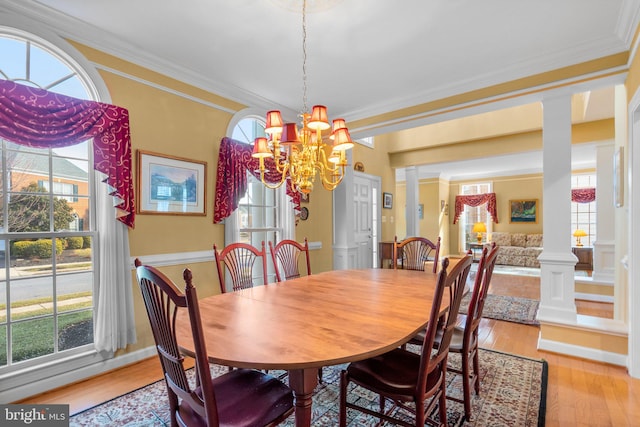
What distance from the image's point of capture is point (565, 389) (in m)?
2.19

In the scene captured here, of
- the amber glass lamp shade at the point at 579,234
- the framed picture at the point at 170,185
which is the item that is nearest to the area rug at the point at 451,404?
the framed picture at the point at 170,185

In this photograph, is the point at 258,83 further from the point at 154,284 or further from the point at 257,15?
the point at 154,284

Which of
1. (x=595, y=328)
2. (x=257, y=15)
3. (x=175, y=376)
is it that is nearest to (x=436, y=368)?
(x=175, y=376)

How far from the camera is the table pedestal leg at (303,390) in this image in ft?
3.75

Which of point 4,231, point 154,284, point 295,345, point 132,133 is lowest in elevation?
→ point 295,345

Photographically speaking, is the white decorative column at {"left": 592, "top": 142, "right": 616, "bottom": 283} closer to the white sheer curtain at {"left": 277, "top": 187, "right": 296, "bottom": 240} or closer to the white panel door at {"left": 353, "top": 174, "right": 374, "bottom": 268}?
the white panel door at {"left": 353, "top": 174, "right": 374, "bottom": 268}

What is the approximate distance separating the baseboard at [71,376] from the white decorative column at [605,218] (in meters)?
6.03

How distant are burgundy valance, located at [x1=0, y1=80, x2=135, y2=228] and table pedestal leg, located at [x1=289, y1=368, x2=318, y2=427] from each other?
2.04 m

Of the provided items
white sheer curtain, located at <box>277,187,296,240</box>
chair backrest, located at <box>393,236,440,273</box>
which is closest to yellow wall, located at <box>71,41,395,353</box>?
white sheer curtain, located at <box>277,187,296,240</box>

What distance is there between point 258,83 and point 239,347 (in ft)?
9.37

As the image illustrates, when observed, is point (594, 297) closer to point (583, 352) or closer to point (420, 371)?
point (583, 352)

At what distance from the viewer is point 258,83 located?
3264mm

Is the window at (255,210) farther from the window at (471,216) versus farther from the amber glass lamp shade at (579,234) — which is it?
the window at (471,216)

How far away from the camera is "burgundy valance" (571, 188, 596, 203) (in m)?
8.18
